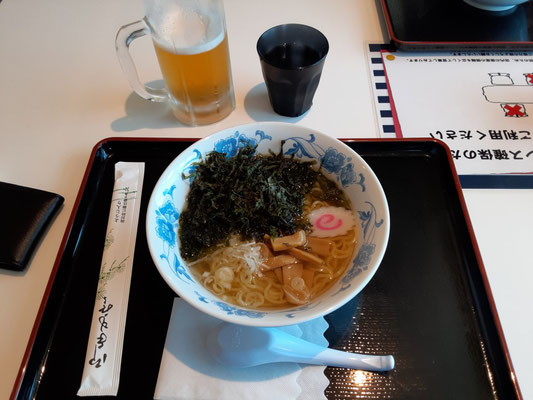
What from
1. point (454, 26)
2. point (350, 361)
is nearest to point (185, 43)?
point (350, 361)

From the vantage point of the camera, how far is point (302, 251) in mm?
1212

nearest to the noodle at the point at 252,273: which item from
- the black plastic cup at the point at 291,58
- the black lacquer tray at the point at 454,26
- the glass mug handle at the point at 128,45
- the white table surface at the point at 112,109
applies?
the white table surface at the point at 112,109

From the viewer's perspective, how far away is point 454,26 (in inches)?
76.0

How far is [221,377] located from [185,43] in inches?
45.8

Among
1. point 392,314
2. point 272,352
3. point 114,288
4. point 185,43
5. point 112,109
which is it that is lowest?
point 392,314

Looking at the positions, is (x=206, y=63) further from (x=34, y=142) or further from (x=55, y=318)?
(x=55, y=318)

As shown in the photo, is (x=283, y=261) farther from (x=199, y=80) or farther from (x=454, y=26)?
(x=454, y=26)

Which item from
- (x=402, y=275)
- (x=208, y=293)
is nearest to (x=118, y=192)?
(x=208, y=293)

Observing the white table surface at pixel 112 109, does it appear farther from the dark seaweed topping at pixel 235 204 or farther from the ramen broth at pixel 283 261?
the ramen broth at pixel 283 261

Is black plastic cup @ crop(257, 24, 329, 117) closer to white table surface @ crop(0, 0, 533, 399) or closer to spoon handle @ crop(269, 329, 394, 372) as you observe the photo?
white table surface @ crop(0, 0, 533, 399)

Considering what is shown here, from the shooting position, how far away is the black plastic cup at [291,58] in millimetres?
1494

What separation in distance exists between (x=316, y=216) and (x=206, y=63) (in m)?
0.74

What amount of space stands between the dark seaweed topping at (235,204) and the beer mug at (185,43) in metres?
0.39

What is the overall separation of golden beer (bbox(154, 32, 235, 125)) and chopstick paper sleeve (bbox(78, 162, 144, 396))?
1.13ft
